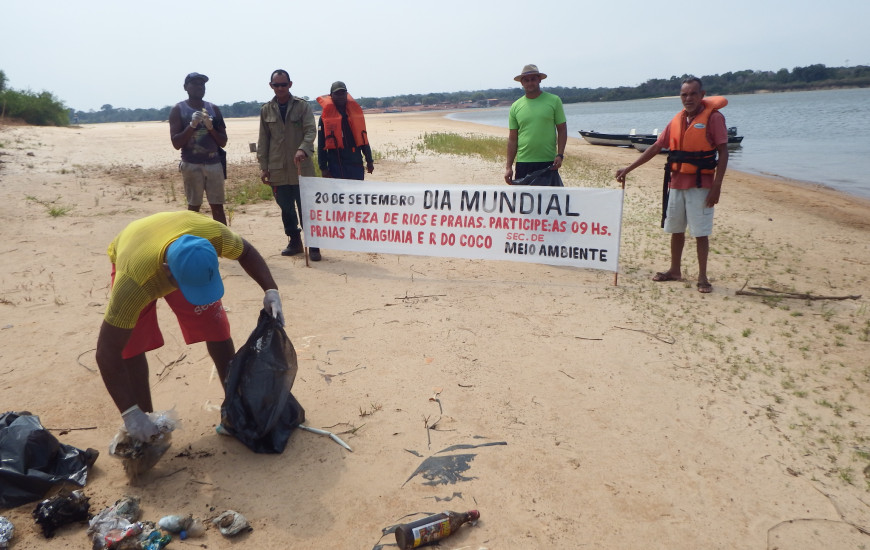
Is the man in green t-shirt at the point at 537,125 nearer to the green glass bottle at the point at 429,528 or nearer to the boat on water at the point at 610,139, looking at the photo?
the green glass bottle at the point at 429,528

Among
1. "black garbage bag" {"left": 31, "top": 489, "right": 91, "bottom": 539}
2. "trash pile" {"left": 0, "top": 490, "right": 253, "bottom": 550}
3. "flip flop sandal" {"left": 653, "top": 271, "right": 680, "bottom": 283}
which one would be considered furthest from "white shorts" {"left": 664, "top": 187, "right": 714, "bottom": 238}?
"black garbage bag" {"left": 31, "top": 489, "right": 91, "bottom": 539}

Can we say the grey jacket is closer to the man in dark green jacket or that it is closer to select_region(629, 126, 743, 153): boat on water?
the man in dark green jacket

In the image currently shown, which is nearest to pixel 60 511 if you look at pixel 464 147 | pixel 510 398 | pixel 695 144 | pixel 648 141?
pixel 510 398

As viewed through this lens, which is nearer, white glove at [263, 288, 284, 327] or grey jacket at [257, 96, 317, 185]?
white glove at [263, 288, 284, 327]

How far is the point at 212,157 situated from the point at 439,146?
12.6 metres

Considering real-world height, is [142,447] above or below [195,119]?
below

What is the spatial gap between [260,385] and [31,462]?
1.11 m

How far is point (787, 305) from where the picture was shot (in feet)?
16.5

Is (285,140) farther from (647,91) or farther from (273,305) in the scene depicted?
(647,91)

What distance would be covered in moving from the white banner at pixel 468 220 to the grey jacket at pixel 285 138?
0.27 m

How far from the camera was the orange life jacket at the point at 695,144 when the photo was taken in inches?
200

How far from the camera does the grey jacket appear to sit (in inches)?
244

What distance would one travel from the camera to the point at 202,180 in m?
6.25

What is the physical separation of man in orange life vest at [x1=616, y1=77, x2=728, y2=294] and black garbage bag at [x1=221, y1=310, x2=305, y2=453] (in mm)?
3769
